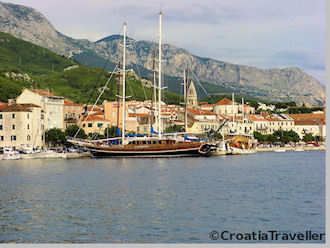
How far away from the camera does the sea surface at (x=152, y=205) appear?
16.1 meters

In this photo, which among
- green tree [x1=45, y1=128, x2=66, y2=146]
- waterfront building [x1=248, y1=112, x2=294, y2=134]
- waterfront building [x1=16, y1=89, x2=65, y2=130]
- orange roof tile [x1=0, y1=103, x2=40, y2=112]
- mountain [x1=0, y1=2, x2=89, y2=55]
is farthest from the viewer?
mountain [x1=0, y1=2, x2=89, y2=55]

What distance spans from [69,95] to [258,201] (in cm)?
8150

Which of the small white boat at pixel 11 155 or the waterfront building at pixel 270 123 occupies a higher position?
the waterfront building at pixel 270 123

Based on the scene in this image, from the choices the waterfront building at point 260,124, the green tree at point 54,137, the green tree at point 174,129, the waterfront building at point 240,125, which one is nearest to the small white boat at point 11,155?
the green tree at point 54,137

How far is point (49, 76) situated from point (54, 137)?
174 feet

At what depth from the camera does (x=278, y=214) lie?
18688 millimetres

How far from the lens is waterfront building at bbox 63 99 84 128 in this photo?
74000mm

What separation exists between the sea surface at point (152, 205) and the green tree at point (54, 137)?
96.4 ft

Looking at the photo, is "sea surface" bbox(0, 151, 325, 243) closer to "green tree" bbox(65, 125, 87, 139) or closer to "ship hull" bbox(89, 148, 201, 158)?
"ship hull" bbox(89, 148, 201, 158)

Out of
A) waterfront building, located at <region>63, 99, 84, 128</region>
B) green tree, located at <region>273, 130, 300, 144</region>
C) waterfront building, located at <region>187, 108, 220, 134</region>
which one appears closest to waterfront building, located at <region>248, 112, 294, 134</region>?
green tree, located at <region>273, 130, 300, 144</region>

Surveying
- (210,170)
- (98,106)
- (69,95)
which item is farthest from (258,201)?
(69,95)

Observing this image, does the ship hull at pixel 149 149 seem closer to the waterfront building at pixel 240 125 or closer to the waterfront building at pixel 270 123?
the waterfront building at pixel 240 125

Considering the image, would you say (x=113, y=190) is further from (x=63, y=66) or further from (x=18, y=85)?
(x=63, y=66)

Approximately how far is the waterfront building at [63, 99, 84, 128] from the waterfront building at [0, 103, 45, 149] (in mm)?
11477
